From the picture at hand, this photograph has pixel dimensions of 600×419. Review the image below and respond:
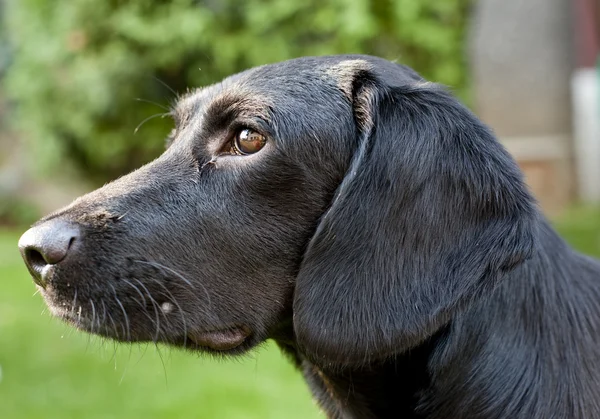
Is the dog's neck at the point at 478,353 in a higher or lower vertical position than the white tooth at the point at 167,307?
Answer: lower

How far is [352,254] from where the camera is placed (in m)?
2.19

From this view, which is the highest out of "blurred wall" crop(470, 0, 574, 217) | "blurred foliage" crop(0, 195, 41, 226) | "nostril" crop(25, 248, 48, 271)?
"nostril" crop(25, 248, 48, 271)

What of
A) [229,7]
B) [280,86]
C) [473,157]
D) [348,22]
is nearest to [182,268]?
[280,86]

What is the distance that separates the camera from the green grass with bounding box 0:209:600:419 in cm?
486

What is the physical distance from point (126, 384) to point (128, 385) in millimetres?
24

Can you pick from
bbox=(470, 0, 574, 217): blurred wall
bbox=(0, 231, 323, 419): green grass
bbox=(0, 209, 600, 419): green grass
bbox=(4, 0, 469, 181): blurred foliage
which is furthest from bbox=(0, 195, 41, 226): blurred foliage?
bbox=(470, 0, 574, 217): blurred wall

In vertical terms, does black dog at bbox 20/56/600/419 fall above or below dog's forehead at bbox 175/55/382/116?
below

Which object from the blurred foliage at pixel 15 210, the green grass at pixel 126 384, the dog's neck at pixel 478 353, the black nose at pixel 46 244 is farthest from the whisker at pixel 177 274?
the blurred foliage at pixel 15 210

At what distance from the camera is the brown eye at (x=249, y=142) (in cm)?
238

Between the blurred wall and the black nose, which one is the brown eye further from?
the blurred wall

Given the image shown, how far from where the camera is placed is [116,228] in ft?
7.41

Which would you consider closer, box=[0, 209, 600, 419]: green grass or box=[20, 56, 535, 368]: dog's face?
box=[20, 56, 535, 368]: dog's face

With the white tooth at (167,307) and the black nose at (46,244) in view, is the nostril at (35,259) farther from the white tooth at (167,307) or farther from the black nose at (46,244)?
the white tooth at (167,307)

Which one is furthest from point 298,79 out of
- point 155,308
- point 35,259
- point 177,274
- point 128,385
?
point 128,385
